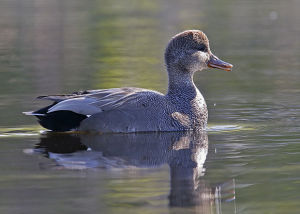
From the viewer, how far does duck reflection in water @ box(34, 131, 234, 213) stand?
759 cm

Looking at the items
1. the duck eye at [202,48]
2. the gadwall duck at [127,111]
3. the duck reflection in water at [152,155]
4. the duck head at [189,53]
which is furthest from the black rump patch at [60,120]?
the duck eye at [202,48]

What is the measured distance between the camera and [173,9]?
121ft

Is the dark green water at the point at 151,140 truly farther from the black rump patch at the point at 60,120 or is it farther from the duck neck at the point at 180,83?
the duck neck at the point at 180,83

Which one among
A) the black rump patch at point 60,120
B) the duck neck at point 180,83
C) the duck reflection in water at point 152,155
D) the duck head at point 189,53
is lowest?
the duck reflection in water at point 152,155

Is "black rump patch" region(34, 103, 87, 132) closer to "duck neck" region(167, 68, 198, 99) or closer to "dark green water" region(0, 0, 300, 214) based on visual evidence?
"dark green water" region(0, 0, 300, 214)

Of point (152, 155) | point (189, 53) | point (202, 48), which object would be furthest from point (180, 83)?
point (152, 155)

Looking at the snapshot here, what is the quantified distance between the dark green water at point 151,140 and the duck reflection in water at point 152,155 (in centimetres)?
1

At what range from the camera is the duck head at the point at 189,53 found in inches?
462

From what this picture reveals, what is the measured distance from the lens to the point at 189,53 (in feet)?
38.6

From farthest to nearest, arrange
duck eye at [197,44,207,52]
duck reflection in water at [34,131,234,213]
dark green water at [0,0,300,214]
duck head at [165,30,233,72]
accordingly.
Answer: duck eye at [197,44,207,52] → duck head at [165,30,233,72] → duck reflection in water at [34,131,234,213] → dark green water at [0,0,300,214]

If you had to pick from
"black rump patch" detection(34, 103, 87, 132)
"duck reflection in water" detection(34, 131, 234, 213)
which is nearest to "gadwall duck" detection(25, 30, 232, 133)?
"black rump patch" detection(34, 103, 87, 132)

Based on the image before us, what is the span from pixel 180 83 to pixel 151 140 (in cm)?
155

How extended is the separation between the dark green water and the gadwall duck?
20 centimetres

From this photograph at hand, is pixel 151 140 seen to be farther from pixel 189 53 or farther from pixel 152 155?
pixel 189 53
